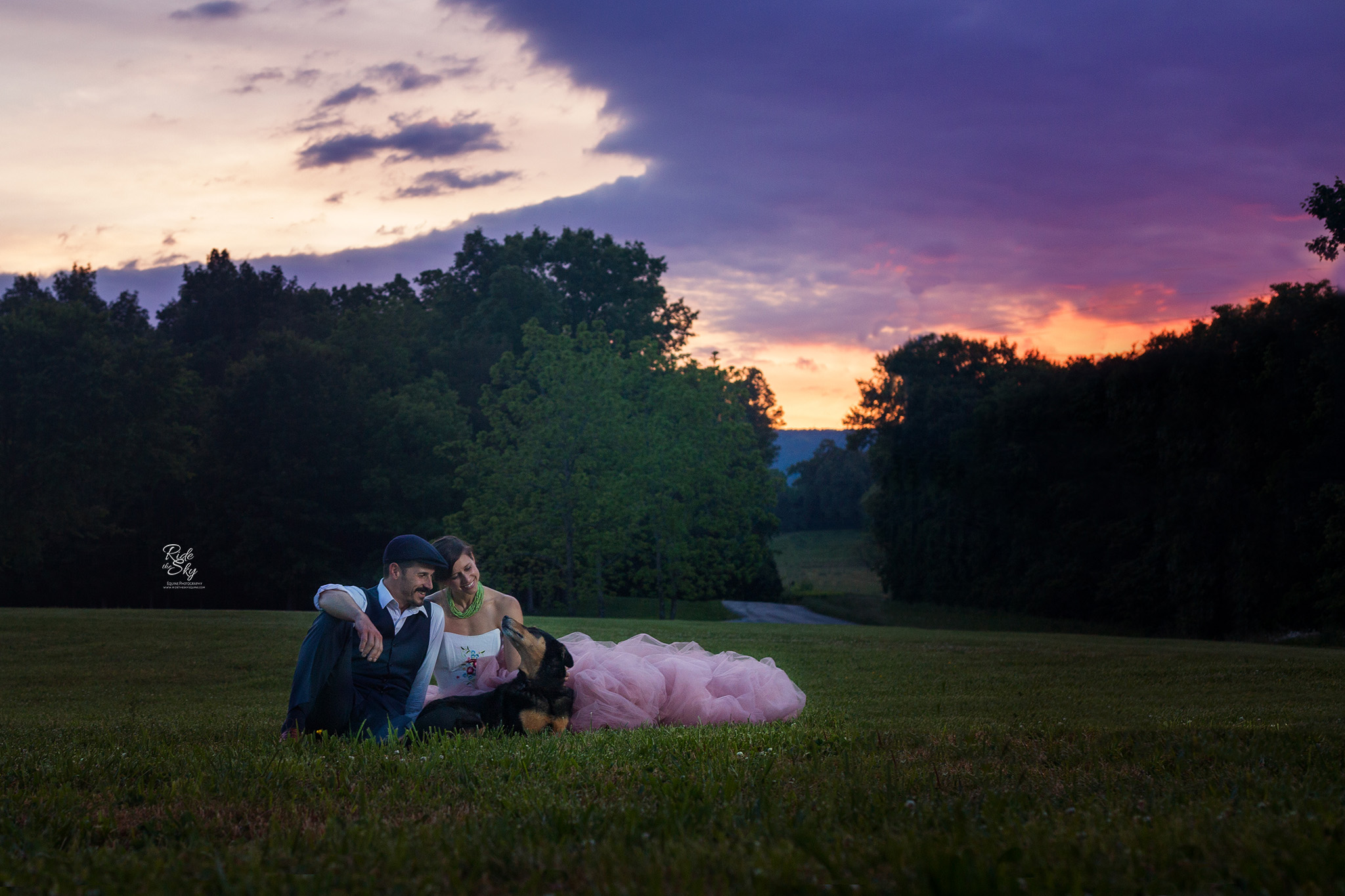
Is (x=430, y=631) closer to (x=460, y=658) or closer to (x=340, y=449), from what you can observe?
(x=460, y=658)

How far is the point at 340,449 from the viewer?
42.6 metres

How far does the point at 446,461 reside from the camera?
143 ft

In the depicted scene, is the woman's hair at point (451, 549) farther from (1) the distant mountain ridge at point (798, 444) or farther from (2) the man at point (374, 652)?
(1) the distant mountain ridge at point (798, 444)

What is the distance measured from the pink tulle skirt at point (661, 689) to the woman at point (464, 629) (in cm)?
6

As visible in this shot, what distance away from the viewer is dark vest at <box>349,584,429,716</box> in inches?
284

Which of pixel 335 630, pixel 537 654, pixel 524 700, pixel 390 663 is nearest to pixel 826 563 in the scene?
pixel 537 654

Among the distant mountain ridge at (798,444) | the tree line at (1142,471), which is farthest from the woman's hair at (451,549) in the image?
the distant mountain ridge at (798,444)

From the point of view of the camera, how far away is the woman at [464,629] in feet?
25.8

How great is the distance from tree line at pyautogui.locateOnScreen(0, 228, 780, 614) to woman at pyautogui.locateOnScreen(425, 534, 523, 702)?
27.0m

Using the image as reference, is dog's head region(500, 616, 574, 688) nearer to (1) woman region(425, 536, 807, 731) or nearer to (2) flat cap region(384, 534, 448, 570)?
(1) woman region(425, 536, 807, 731)

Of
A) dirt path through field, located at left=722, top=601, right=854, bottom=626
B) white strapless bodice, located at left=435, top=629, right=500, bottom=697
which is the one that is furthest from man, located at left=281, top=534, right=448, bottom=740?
dirt path through field, located at left=722, top=601, right=854, bottom=626

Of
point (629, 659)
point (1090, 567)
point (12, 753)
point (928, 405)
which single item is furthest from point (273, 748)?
point (928, 405)

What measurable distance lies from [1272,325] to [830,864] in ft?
104

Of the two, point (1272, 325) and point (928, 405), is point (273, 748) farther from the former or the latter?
point (928, 405)
